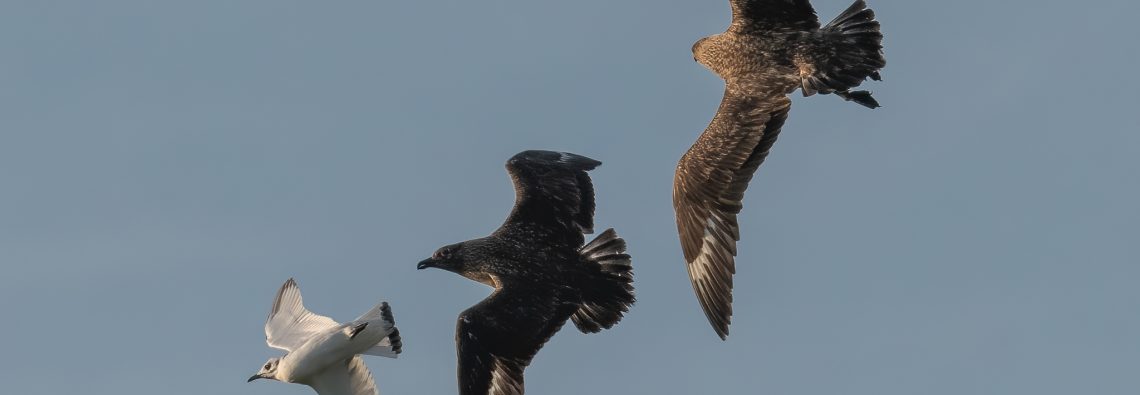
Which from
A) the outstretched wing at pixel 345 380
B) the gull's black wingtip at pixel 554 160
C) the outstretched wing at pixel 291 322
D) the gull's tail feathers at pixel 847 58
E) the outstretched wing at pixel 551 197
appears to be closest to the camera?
the gull's tail feathers at pixel 847 58

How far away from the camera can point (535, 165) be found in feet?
64.4

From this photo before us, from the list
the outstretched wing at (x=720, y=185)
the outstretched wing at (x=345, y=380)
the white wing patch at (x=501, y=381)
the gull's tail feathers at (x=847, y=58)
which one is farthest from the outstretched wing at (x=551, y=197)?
the gull's tail feathers at (x=847, y=58)

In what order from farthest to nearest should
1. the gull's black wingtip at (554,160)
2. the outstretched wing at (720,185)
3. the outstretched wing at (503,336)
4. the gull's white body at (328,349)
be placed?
the gull's black wingtip at (554,160), the gull's white body at (328,349), the outstretched wing at (503,336), the outstretched wing at (720,185)

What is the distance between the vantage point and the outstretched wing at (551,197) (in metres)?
19.1

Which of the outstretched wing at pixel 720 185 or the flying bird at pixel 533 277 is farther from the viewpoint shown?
the flying bird at pixel 533 277

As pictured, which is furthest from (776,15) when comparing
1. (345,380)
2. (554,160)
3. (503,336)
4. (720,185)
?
(345,380)

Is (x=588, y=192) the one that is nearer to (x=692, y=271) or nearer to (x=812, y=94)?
(x=692, y=271)

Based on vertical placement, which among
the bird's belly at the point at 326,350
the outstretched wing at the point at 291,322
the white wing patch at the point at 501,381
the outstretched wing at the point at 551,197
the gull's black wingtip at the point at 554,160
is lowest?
the white wing patch at the point at 501,381

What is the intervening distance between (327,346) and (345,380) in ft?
2.20

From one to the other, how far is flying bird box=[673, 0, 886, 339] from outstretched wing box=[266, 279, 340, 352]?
4.02m

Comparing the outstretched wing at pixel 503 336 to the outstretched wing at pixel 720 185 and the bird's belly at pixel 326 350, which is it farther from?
the outstretched wing at pixel 720 185

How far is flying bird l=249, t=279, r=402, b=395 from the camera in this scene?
18.8 meters

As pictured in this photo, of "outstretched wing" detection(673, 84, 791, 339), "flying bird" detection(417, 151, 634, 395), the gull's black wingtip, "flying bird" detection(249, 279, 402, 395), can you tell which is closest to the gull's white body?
"flying bird" detection(249, 279, 402, 395)

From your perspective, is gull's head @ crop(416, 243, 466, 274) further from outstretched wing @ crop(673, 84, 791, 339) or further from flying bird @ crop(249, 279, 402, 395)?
outstretched wing @ crop(673, 84, 791, 339)
